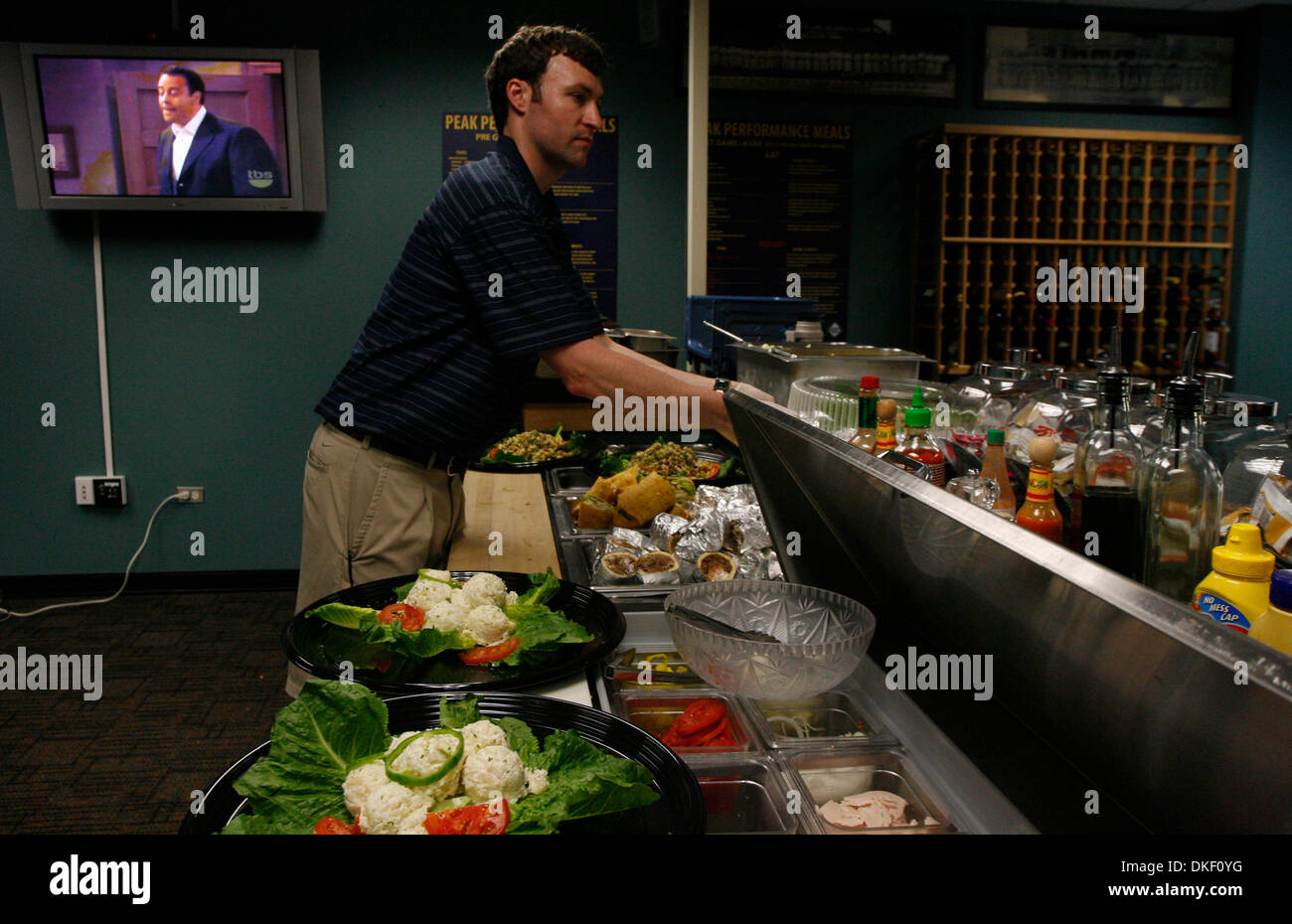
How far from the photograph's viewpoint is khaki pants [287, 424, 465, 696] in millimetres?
2225

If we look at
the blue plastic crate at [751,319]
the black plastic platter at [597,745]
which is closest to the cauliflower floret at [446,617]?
the black plastic platter at [597,745]

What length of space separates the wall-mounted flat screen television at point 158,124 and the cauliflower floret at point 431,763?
4071 mm

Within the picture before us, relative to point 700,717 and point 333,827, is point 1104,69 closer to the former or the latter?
point 700,717

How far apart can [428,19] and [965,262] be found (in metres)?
2.98

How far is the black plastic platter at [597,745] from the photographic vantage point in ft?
3.10

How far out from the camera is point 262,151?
4.39 metres

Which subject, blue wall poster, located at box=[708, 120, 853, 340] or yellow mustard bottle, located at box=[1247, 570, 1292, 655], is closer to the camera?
yellow mustard bottle, located at box=[1247, 570, 1292, 655]

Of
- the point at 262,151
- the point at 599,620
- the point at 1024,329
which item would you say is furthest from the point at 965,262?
the point at 599,620

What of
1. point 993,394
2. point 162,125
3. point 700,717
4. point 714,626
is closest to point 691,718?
A: point 700,717

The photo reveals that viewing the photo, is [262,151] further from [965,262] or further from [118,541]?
[965,262]

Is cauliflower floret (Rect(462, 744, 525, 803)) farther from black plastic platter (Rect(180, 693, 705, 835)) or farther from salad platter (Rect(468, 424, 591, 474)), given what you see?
salad platter (Rect(468, 424, 591, 474))

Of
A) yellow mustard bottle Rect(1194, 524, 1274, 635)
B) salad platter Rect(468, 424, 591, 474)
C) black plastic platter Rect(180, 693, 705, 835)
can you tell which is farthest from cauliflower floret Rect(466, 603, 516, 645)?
salad platter Rect(468, 424, 591, 474)
